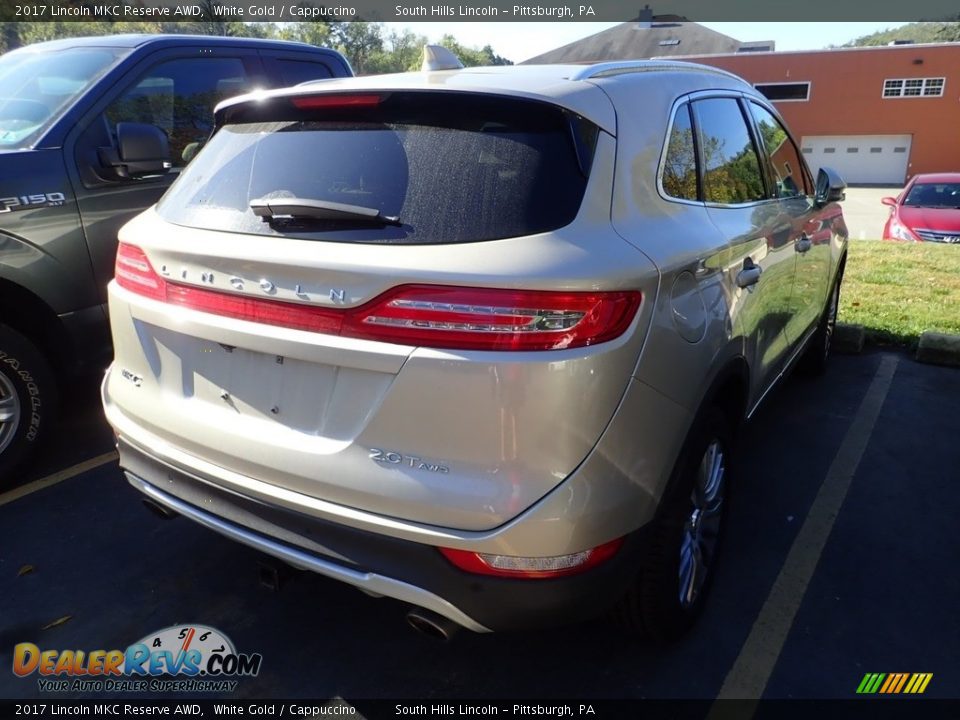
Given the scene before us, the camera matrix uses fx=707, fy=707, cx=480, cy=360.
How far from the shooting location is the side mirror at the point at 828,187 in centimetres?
417

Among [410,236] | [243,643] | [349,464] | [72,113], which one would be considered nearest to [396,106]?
[410,236]

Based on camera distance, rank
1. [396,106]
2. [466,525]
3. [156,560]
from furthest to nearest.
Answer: [156,560] < [396,106] < [466,525]

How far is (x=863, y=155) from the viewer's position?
3928cm

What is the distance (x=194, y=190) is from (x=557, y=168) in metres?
1.30

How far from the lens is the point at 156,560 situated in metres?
3.01

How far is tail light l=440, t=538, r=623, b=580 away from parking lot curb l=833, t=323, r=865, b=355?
477 centimetres

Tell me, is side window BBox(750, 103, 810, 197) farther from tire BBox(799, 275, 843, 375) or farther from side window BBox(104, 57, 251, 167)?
side window BBox(104, 57, 251, 167)

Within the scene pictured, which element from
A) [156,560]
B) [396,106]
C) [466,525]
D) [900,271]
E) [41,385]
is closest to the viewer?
[466,525]

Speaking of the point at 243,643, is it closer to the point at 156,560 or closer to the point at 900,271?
the point at 156,560

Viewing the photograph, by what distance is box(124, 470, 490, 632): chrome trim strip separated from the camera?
190cm

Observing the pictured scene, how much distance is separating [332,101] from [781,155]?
2.74 m

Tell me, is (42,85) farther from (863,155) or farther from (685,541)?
(863,155)

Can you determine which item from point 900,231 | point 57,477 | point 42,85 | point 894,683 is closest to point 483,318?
point 894,683

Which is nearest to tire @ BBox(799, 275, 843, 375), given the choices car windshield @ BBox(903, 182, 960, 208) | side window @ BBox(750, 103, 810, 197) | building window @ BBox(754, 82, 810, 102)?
side window @ BBox(750, 103, 810, 197)
